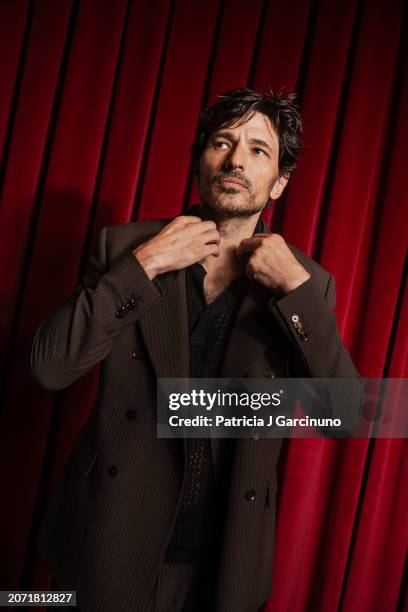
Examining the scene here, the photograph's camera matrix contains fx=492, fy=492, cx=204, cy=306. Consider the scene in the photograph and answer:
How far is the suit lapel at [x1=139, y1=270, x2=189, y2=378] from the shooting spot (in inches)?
42.3

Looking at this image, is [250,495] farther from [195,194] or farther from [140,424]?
[195,194]

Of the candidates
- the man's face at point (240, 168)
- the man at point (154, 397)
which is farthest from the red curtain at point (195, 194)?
the man at point (154, 397)

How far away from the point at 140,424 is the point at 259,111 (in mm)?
866

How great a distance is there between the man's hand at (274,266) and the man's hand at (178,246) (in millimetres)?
99

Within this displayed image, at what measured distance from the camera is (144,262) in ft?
3.57

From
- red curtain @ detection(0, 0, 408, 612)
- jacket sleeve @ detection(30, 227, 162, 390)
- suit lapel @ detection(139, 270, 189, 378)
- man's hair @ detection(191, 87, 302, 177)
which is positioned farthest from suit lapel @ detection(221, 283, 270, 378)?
red curtain @ detection(0, 0, 408, 612)

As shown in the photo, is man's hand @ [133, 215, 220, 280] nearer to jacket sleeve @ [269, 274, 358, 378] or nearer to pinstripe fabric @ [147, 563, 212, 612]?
jacket sleeve @ [269, 274, 358, 378]

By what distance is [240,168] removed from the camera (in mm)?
1218

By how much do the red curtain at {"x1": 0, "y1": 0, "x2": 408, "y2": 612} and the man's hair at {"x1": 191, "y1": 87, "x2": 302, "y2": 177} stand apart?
15.6 inches

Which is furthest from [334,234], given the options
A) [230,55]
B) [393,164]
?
[230,55]

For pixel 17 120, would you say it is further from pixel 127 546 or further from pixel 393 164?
pixel 127 546

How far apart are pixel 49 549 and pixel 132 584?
0.26 m

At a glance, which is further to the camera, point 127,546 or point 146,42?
point 146,42

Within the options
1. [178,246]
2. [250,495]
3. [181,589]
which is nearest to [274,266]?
[178,246]
